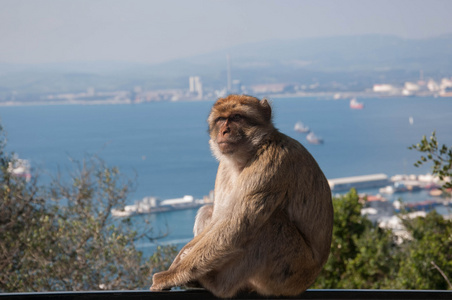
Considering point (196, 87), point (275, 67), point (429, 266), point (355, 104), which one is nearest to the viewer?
point (429, 266)

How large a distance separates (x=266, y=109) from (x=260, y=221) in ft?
1.92

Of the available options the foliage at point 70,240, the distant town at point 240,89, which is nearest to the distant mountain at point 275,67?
the distant town at point 240,89

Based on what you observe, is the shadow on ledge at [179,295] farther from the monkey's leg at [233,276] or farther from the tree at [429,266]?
the tree at [429,266]

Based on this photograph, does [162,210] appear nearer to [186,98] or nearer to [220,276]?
[220,276]

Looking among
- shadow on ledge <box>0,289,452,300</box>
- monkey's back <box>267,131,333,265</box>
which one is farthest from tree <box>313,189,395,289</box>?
shadow on ledge <box>0,289,452,300</box>

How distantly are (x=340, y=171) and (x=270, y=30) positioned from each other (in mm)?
14532

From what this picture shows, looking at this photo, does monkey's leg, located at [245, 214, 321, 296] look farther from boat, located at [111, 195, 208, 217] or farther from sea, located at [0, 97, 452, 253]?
sea, located at [0, 97, 452, 253]

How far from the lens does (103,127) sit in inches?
1281

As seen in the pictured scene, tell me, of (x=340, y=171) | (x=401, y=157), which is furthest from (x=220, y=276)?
(x=401, y=157)

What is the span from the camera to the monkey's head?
261cm

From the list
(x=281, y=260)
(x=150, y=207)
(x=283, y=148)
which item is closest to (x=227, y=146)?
(x=283, y=148)

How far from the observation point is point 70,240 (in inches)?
249

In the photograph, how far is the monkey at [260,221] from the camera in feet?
Answer: 8.00

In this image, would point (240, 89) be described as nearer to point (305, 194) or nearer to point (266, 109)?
point (266, 109)
